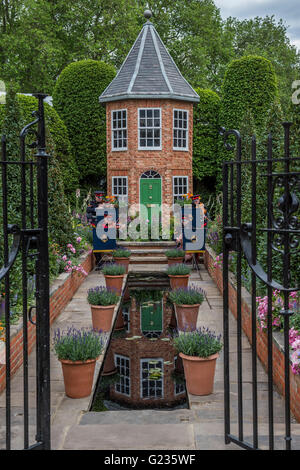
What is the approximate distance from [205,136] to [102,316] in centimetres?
1749

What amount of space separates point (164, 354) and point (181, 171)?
14.5 metres

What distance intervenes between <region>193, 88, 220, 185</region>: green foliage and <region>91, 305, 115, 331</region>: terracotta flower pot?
650 inches

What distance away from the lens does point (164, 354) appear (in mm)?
6320

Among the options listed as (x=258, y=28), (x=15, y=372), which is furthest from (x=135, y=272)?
(x=258, y=28)

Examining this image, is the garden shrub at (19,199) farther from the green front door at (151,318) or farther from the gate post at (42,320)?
the gate post at (42,320)

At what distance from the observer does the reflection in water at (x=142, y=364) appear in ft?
16.2

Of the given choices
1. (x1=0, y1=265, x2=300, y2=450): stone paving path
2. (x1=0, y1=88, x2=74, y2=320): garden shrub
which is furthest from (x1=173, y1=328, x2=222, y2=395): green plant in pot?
(x1=0, y1=88, x2=74, y2=320): garden shrub

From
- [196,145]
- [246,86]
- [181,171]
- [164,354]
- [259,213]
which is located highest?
[246,86]

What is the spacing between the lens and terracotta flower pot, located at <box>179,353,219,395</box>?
185 inches

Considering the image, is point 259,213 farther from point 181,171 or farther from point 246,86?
point 246,86

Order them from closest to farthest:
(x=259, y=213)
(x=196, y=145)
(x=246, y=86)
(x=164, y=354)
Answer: (x=164, y=354) < (x=259, y=213) < (x=246, y=86) < (x=196, y=145)

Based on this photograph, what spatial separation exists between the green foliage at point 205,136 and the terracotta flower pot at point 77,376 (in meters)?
18.7

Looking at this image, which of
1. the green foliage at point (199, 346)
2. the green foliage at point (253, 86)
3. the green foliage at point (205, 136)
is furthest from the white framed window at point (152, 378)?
the green foliage at point (205, 136)

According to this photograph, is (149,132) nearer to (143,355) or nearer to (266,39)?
(143,355)
